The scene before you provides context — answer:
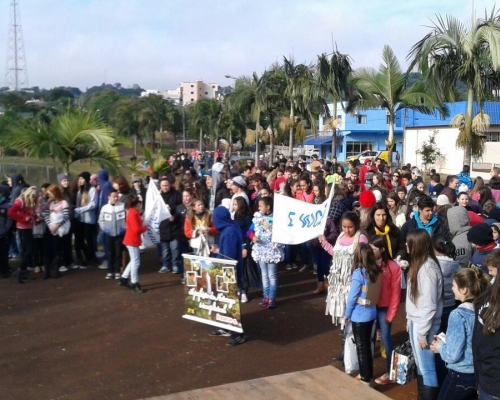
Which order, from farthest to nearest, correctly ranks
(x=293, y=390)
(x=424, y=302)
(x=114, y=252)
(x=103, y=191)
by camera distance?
1. (x=103, y=191)
2. (x=114, y=252)
3. (x=424, y=302)
4. (x=293, y=390)

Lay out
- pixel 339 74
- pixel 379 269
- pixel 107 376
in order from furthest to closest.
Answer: pixel 339 74 → pixel 107 376 → pixel 379 269

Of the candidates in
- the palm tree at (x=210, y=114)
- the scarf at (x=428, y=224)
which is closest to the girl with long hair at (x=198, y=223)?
the scarf at (x=428, y=224)

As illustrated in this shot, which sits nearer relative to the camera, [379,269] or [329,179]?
[379,269]

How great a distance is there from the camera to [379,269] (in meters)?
5.89

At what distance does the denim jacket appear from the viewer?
4.41 metres

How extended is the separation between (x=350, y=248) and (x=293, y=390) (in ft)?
7.42

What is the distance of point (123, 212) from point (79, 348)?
128 inches

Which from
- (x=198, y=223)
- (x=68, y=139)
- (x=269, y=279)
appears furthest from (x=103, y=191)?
(x=269, y=279)

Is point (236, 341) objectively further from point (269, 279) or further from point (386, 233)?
point (386, 233)

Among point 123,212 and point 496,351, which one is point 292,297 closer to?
point 123,212

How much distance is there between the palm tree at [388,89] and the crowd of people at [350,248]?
755cm

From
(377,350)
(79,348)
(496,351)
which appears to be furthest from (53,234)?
(496,351)

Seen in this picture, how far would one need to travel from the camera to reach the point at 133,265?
9469 millimetres

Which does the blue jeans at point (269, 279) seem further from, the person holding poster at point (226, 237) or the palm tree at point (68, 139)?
the palm tree at point (68, 139)
